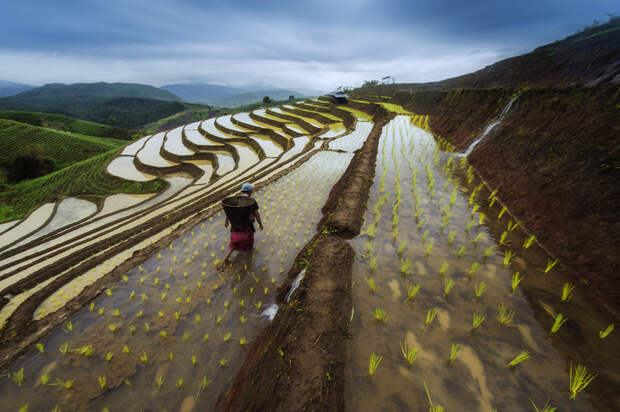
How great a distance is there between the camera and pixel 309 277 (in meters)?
3.18

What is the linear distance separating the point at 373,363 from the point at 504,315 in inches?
69.6

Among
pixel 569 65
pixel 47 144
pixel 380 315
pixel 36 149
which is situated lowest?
pixel 36 149

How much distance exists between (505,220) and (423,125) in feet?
44.0

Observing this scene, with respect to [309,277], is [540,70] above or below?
above

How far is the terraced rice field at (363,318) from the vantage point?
204cm

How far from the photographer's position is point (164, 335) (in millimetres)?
2967

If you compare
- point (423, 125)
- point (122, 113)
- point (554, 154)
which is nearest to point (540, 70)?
point (423, 125)

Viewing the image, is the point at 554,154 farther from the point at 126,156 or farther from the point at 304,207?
the point at 126,156

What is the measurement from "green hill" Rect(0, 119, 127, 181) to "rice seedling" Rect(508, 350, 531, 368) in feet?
125

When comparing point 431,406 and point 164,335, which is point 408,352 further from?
point 164,335

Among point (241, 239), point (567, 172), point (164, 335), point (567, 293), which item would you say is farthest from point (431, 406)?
point (567, 172)

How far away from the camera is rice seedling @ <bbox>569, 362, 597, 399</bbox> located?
1837mm

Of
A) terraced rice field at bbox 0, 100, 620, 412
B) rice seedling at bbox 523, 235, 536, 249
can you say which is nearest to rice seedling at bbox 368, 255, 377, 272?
terraced rice field at bbox 0, 100, 620, 412

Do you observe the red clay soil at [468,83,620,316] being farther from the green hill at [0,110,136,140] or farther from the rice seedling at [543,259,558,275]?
the green hill at [0,110,136,140]
